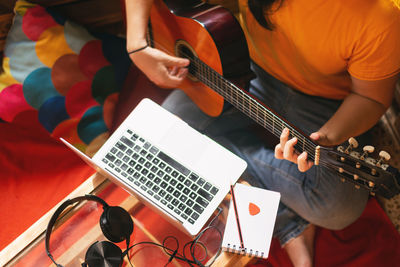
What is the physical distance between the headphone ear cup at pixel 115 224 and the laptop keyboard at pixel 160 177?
0.08 meters

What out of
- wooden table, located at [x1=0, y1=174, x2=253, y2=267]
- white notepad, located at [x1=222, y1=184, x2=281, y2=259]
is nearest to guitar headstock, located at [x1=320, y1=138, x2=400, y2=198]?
white notepad, located at [x1=222, y1=184, x2=281, y2=259]

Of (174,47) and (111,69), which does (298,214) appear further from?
(111,69)

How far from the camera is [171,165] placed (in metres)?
1.02

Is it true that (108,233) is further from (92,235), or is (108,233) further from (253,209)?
(253,209)

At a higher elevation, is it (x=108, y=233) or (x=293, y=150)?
(x=293, y=150)

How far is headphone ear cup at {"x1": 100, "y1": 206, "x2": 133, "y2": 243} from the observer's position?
0.92m

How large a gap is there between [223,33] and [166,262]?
2.13 feet

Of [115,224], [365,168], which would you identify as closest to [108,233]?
[115,224]

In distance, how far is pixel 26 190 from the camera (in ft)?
4.95

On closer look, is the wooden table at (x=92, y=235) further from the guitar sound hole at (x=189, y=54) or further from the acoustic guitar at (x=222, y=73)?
the guitar sound hole at (x=189, y=54)

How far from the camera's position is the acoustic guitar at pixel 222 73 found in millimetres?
862

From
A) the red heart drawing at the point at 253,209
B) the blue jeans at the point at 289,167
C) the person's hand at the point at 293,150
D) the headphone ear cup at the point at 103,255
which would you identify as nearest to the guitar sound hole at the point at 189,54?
the blue jeans at the point at 289,167

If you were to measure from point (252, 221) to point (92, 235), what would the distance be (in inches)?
16.1

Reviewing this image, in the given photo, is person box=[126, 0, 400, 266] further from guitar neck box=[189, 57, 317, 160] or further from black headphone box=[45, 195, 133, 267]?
black headphone box=[45, 195, 133, 267]
